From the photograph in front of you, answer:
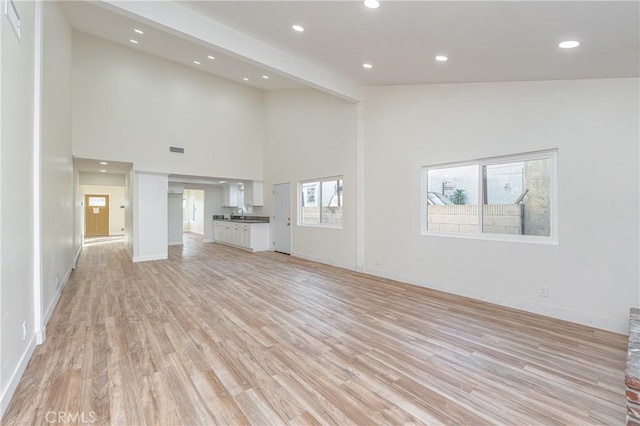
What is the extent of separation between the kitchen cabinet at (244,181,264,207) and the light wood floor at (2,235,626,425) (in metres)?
4.93

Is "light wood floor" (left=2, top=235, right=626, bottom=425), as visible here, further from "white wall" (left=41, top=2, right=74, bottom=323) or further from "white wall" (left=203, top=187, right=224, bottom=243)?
"white wall" (left=203, top=187, right=224, bottom=243)

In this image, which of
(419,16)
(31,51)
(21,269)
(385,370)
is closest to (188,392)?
(385,370)

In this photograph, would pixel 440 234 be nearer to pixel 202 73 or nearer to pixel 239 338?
pixel 239 338

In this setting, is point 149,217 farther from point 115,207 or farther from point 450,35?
point 115,207

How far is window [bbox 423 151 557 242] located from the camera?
3438 millimetres

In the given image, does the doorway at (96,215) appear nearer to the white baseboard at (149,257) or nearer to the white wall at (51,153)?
the white baseboard at (149,257)

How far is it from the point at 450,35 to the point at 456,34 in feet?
0.20

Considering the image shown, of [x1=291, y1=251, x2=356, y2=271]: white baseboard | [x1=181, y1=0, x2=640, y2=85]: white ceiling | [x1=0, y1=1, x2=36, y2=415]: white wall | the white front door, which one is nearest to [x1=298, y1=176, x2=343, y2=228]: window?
the white front door

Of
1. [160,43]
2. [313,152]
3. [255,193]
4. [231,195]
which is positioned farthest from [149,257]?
[160,43]

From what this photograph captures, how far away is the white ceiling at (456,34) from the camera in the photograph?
210 centimetres

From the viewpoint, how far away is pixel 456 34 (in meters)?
2.65

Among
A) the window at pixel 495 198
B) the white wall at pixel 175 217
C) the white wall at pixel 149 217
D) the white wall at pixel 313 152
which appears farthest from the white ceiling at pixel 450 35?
the white wall at pixel 175 217

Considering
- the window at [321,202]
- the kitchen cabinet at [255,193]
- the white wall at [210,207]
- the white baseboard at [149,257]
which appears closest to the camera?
the window at [321,202]

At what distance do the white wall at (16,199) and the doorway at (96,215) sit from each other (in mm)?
13007
